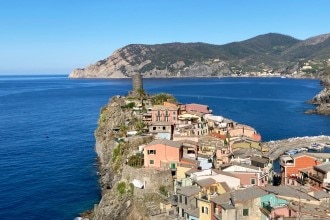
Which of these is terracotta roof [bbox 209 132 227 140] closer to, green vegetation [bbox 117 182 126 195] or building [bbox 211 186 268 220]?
green vegetation [bbox 117 182 126 195]

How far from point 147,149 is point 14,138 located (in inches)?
2107

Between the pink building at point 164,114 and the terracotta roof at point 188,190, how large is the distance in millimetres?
25281

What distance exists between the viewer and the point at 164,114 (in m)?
58.9

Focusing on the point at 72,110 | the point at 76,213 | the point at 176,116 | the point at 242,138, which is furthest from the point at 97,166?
the point at 72,110

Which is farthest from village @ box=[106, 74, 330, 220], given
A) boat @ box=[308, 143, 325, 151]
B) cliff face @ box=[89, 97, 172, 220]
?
boat @ box=[308, 143, 325, 151]

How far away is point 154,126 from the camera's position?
52688 mm

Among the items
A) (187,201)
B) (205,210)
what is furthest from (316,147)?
(205,210)

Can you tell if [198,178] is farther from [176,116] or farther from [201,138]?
[176,116]

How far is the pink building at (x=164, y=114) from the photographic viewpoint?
58.4 m

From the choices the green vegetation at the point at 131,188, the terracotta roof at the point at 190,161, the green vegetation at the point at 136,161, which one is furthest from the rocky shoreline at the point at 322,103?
the green vegetation at the point at 131,188

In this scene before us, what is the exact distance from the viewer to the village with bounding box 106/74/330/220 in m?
27.7

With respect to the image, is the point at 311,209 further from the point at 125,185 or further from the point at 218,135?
the point at 218,135

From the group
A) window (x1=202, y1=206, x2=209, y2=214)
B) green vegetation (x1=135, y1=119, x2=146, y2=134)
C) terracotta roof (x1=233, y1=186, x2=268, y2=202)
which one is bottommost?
window (x1=202, y1=206, x2=209, y2=214)

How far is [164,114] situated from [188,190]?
27577mm
